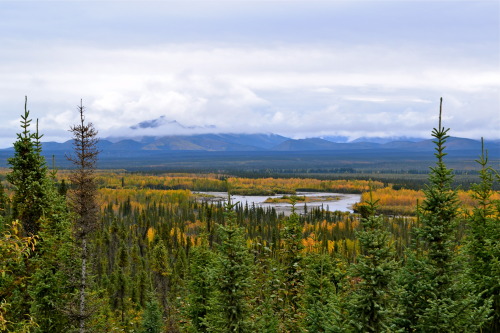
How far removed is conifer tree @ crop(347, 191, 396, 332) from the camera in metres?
15.7

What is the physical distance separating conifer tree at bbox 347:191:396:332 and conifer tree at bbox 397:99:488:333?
1.64 metres

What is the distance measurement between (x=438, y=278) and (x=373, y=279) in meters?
3.50

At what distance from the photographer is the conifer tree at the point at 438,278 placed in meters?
16.9

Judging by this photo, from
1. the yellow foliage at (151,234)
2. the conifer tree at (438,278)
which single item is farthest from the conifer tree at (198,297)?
the yellow foliage at (151,234)

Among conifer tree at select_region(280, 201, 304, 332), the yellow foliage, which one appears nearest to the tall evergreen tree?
conifer tree at select_region(280, 201, 304, 332)

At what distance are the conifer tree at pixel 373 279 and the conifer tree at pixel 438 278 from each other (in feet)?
5.38

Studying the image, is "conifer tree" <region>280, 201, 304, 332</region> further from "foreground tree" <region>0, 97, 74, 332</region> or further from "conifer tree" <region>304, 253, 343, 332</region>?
"foreground tree" <region>0, 97, 74, 332</region>

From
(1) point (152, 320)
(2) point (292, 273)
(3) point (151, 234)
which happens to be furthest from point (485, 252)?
(3) point (151, 234)

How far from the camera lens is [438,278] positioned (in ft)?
57.1

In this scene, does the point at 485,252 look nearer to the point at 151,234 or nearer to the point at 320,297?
the point at 320,297

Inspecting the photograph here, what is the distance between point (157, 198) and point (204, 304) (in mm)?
169608

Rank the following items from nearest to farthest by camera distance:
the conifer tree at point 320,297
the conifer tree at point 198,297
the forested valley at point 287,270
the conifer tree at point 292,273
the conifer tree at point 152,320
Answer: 1. the forested valley at point 287,270
2. the conifer tree at point 320,297
3. the conifer tree at point 292,273
4. the conifer tree at point 198,297
5. the conifer tree at point 152,320

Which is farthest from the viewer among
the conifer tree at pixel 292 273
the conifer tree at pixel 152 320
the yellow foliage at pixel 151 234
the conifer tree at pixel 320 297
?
Result: the yellow foliage at pixel 151 234

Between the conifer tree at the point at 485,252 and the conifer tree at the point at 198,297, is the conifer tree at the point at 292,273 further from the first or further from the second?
the conifer tree at the point at 485,252
